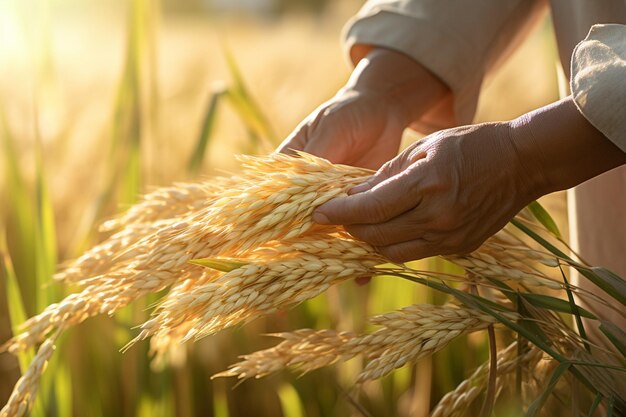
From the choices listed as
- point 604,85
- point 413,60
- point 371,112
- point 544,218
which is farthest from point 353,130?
point 604,85

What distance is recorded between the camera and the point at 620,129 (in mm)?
736

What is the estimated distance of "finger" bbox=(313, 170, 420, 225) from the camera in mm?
781

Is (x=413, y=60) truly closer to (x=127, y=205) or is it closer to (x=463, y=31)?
(x=463, y=31)

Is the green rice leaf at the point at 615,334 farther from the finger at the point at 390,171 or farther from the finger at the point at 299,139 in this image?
the finger at the point at 299,139

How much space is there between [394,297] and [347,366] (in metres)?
0.14

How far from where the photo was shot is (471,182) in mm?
794

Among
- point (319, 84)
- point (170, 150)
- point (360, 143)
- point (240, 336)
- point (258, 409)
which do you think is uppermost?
point (319, 84)

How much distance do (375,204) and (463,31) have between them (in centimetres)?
47

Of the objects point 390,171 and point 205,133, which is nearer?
point 390,171

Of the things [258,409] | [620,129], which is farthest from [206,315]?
[258,409]

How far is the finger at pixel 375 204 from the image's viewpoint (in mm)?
781

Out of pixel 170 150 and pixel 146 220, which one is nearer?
pixel 146 220

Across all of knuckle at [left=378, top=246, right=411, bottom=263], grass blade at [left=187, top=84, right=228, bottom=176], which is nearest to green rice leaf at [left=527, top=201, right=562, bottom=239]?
knuckle at [left=378, top=246, right=411, bottom=263]

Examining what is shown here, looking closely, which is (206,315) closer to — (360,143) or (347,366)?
(360,143)
